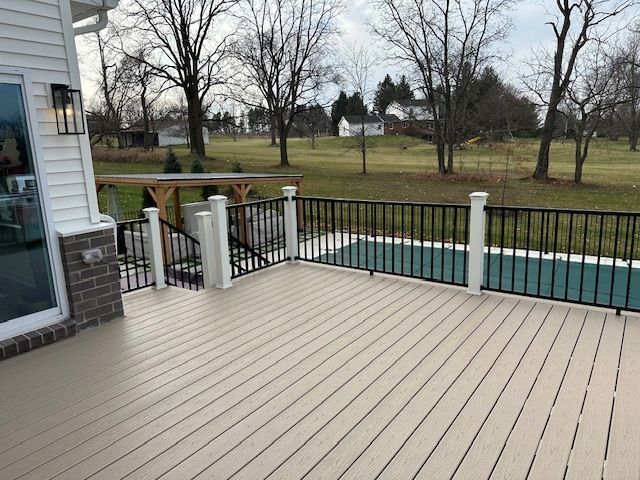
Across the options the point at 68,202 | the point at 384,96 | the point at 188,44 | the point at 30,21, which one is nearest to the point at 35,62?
the point at 30,21

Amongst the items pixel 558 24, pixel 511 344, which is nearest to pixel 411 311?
pixel 511 344

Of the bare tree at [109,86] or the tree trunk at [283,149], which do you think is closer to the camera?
the bare tree at [109,86]

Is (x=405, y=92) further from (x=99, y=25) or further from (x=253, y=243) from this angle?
(x=99, y=25)

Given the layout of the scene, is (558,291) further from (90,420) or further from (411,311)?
(90,420)

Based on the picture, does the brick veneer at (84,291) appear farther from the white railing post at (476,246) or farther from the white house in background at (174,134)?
the white house in background at (174,134)

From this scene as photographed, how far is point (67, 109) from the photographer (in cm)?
340

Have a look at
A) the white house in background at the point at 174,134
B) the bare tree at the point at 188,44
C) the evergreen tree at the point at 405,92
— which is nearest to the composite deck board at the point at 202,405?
the evergreen tree at the point at 405,92

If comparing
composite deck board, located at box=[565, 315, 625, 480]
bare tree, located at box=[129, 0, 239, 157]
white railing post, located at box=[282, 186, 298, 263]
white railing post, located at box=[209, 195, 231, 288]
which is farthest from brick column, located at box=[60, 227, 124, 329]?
bare tree, located at box=[129, 0, 239, 157]

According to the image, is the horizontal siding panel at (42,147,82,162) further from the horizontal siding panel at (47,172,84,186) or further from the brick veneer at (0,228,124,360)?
the brick veneer at (0,228,124,360)

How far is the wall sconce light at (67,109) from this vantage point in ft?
11.0

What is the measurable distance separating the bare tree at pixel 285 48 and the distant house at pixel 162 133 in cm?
758

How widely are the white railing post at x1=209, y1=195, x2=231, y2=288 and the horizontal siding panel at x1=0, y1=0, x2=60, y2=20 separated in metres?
2.05

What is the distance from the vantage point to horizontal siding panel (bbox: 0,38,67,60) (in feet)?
10.1

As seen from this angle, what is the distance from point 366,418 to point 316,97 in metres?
23.6
